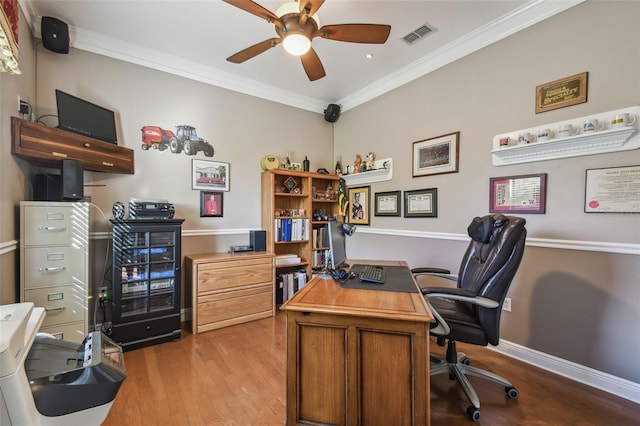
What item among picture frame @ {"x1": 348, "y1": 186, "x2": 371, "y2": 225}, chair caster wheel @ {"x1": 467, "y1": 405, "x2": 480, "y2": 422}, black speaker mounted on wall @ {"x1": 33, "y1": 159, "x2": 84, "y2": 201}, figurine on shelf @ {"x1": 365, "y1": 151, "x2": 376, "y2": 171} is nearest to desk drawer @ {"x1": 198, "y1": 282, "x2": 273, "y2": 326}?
black speaker mounted on wall @ {"x1": 33, "y1": 159, "x2": 84, "y2": 201}

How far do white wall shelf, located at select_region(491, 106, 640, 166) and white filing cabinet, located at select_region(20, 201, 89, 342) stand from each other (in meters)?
3.52

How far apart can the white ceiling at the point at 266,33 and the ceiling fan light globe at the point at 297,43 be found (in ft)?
1.87

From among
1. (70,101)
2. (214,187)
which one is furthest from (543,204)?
(70,101)

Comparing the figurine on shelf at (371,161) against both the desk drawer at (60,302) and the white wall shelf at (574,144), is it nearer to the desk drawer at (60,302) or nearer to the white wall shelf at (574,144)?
the white wall shelf at (574,144)

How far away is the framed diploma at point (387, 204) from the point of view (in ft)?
10.7

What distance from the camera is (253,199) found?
3.53 metres

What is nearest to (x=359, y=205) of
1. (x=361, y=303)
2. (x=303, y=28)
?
(x=303, y=28)

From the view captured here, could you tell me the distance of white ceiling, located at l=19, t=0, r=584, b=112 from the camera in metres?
2.15

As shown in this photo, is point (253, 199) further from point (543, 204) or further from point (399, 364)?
point (543, 204)

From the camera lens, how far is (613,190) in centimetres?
179

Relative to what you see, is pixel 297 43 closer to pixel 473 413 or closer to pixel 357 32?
pixel 357 32

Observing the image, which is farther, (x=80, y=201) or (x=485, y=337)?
(x=80, y=201)

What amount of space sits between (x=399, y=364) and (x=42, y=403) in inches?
51.5

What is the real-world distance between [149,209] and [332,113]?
2782 millimetres
